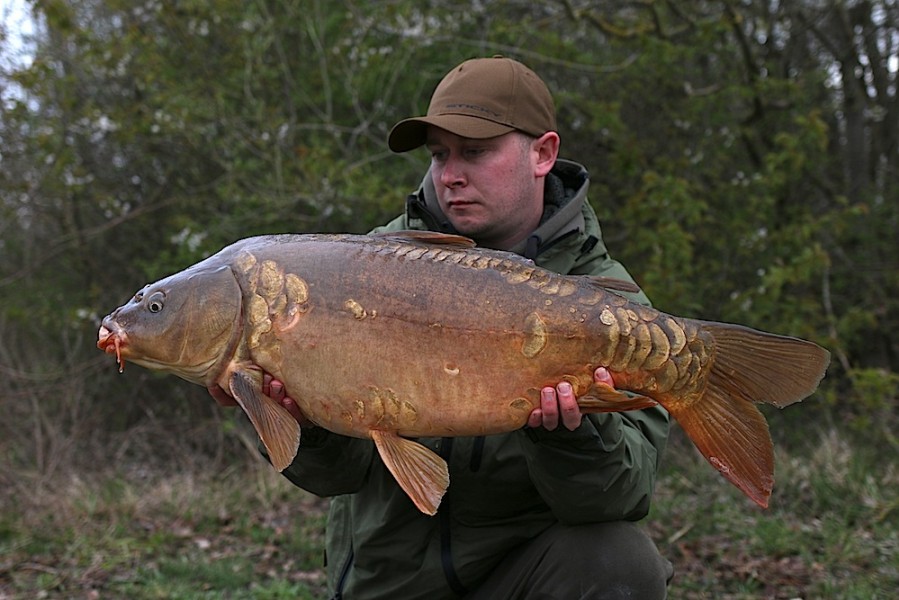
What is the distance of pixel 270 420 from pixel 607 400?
2.08 ft

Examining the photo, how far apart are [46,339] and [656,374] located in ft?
18.1

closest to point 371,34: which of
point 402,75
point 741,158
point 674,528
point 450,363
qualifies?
point 402,75

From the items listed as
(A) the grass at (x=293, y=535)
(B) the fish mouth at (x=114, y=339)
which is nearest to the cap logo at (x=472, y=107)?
(B) the fish mouth at (x=114, y=339)

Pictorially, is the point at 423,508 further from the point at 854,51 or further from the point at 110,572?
the point at 854,51

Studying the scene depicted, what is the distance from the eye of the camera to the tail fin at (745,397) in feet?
5.92

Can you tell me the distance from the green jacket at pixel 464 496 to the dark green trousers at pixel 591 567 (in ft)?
0.16

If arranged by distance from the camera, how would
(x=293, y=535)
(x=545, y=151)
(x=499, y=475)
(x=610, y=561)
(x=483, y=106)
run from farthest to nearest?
(x=293, y=535)
(x=545, y=151)
(x=483, y=106)
(x=499, y=475)
(x=610, y=561)

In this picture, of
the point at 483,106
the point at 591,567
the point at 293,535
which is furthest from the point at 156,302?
the point at 293,535

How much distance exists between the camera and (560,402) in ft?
5.85

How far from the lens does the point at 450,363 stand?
1.76m

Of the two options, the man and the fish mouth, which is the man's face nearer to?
the man

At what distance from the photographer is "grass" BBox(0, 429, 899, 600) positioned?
3363 mm

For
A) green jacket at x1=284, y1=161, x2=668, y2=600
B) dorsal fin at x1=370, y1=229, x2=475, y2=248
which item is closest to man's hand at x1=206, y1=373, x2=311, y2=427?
green jacket at x1=284, y1=161, x2=668, y2=600

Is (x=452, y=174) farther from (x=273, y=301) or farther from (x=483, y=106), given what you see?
(x=273, y=301)
